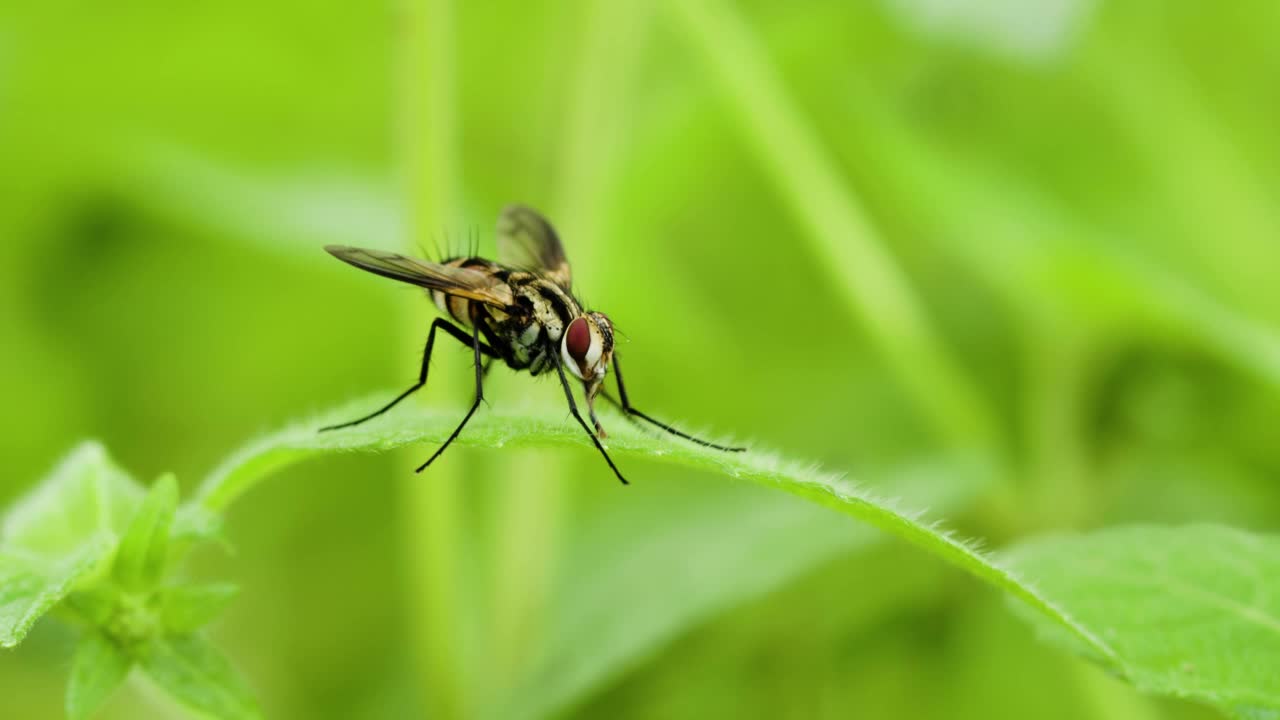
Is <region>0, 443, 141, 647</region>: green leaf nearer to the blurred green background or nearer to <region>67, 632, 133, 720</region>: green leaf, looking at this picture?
<region>67, 632, 133, 720</region>: green leaf

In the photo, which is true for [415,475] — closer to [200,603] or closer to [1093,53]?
[200,603]

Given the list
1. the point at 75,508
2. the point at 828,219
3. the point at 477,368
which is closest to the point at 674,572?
the point at 477,368

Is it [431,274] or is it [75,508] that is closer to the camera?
[75,508]

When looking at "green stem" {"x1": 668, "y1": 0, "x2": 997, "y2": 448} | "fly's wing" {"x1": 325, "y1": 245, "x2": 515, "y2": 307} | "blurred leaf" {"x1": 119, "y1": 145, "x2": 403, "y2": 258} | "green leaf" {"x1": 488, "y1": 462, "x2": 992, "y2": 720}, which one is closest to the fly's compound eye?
"fly's wing" {"x1": 325, "y1": 245, "x2": 515, "y2": 307}

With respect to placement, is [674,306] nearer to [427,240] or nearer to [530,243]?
[530,243]

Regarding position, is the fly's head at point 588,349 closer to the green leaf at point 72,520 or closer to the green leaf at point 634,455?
the green leaf at point 634,455

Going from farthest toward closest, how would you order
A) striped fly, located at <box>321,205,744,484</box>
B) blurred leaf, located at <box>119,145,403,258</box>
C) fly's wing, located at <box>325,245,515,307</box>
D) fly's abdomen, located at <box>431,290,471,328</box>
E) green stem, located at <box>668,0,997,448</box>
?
blurred leaf, located at <box>119,145,403,258</box>
green stem, located at <box>668,0,997,448</box>
fly's abdomen, located at <box>431,290,471,328</box>
striped fly, located at <box>321,205,744,484</box>
fly's wing, located at <box>325,245,515,307</box>
